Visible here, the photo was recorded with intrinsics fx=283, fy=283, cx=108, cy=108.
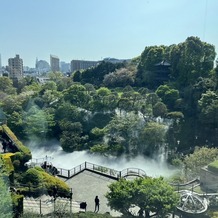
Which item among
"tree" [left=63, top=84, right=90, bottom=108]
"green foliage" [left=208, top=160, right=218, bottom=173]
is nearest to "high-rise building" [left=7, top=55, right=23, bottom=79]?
"tree" [left=63, top=84, right=90, bottom=108]

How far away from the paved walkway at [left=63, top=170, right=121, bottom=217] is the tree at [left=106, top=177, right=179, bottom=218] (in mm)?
1685

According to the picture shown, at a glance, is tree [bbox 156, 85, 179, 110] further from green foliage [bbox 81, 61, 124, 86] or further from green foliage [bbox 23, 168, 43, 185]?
green foliage [bbox 81, 61, 124, 86]

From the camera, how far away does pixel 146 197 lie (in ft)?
33.9

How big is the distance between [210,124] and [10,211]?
1778 cm

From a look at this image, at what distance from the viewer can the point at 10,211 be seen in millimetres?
9102

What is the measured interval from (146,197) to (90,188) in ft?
15.0

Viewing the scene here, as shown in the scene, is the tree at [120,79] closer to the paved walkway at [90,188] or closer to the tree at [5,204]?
the paved walkway at [90,188]

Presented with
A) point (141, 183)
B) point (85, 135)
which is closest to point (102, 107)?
point (85, 135)

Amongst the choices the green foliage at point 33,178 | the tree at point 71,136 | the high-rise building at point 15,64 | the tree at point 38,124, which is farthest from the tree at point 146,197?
the high-rise building at point 15,64

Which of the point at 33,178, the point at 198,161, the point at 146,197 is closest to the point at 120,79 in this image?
the point at 198,161

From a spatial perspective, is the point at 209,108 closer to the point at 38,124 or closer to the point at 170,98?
the point at 170,98

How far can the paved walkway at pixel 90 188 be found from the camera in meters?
12.6

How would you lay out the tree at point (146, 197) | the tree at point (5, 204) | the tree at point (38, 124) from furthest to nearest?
the tree at point (38, 124) < the tree at point (146, 197) < the tree at point (5, 204)

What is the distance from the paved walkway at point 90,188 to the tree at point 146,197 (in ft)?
5.53
